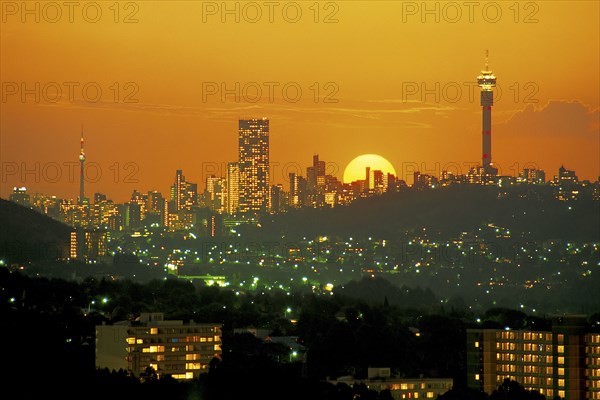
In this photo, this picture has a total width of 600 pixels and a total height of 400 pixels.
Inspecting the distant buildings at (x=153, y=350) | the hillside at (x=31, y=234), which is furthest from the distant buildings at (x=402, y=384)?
the hillside at (x=31, y=234)

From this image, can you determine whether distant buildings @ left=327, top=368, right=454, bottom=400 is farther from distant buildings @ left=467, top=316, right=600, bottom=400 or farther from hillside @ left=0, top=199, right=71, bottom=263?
hillside @ left=0, top=199, right=71, bottom=263

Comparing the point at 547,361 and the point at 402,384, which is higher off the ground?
the point at 547,361

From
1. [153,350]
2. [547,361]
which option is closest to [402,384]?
[547,361]

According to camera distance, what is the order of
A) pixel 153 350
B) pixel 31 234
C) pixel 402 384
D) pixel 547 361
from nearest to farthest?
pixel 402 384 → pixel 547 361 → pixel 153 350 → pixel 31 234

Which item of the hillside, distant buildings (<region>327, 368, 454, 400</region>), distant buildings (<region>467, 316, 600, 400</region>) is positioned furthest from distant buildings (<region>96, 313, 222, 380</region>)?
the hillside

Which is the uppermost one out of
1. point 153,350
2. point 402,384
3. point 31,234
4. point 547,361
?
point 31,234

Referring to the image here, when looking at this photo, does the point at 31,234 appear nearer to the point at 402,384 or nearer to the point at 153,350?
the point at 153,350

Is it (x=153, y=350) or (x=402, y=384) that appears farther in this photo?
(x=153, y=350)
